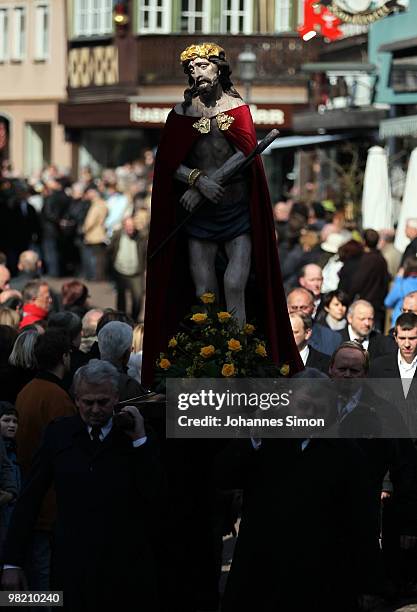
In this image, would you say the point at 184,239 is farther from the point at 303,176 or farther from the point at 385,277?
the point at 303,176

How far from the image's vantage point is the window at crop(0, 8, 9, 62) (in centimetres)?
5438

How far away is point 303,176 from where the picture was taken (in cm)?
4091

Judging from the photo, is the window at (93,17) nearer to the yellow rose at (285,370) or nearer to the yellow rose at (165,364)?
the yellow rose at (165,364)

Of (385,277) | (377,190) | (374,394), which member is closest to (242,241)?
(374,394)

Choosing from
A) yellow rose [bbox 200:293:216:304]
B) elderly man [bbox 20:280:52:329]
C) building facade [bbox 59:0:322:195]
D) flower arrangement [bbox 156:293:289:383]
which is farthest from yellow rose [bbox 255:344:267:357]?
building facade [bbox 59:0:322:195]

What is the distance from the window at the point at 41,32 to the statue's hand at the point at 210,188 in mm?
43021

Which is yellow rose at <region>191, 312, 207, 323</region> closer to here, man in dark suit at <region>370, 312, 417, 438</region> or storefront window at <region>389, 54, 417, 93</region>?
man in dark suit at <region>370, 312, 417, 438</region>

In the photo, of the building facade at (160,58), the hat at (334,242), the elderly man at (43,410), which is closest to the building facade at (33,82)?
the building facade at (160,58)

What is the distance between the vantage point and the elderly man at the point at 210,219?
9570 mm

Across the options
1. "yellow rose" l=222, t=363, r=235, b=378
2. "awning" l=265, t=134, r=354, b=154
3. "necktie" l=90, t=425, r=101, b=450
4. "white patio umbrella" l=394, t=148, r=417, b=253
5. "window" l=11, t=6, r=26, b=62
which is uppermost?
"window" l=11, t=6, r=26, b=62

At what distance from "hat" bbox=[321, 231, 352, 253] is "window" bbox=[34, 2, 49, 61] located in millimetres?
32235

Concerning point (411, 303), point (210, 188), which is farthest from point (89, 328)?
point (210, 188)

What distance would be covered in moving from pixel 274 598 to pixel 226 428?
3.37 feet

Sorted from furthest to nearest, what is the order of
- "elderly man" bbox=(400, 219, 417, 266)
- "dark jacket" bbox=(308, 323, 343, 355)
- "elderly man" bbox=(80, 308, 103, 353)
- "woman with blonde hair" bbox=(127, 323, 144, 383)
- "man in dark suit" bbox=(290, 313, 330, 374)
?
"elderly man" bbox=(400, 219, 417, 266), "elderly man" bbox=(80, 308, 103, 353), "dark jacket" bbox=(308, 323, 343, 355), "man in dark suit" bbox=(290, 313, 330, 374), "woman with blonde hair" bbox=(127, 323, 144, 383)
